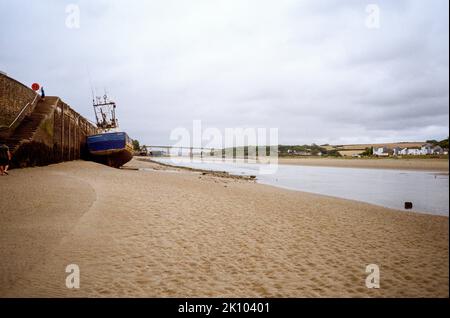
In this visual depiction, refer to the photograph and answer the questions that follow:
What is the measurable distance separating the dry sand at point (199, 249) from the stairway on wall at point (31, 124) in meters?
6.67

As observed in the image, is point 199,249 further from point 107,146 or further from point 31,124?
point 107,146

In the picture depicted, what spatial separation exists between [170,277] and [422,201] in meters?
13.9

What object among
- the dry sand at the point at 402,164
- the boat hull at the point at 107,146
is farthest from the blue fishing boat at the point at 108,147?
the dry sand at the point at 402,164

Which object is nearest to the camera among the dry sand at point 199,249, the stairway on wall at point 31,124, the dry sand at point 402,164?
the dry sand at point 199,249

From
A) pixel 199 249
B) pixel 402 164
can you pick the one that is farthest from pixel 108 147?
pixel 402 164

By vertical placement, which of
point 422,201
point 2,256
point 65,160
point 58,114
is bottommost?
point 422,201

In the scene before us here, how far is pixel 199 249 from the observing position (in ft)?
17.4

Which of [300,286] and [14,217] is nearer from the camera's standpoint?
[300,286]

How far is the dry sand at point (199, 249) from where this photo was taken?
371 centimetres

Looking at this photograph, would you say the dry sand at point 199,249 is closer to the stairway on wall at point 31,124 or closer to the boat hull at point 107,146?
A: the stairway on wall at point 31,124

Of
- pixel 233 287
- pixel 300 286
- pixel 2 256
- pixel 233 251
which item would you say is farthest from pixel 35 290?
pixel 300 286

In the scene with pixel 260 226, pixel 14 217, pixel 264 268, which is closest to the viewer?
pixel 264 268
